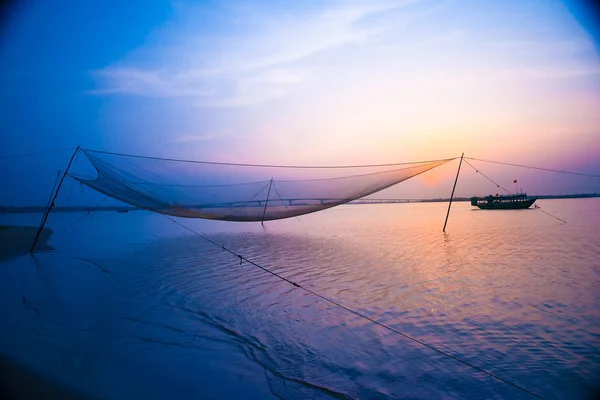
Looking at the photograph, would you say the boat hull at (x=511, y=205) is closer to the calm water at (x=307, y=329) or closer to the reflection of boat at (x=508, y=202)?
the reflection of boat at (x=508, y=202)

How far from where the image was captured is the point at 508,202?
124 ft

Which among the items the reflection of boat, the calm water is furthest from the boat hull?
the calm water

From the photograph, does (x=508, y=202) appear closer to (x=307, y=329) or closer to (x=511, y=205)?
(x=511, y=205)

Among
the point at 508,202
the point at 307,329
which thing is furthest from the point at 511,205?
the point at 307,329

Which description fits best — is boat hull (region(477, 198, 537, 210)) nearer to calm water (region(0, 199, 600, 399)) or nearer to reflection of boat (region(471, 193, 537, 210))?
reflection of boat (region(471, 193, 537, 210))

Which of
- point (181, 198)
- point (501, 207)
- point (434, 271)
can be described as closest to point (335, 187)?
point (434, 271)

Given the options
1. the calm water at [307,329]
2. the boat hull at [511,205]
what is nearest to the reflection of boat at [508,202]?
the boat hull at [511,205]

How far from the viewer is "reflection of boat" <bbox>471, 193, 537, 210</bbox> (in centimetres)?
3719

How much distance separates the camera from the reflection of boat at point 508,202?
37.2 m

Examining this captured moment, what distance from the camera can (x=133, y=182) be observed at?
9.27 metres

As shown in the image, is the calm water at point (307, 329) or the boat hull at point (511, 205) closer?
the calm water at point (307, 329)

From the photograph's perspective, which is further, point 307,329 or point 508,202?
point 508,202

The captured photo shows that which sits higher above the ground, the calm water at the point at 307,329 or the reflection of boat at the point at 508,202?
the reflection of boat at the point at 508,202

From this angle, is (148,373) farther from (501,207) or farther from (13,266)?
(501,207)
